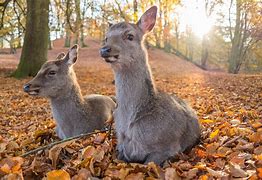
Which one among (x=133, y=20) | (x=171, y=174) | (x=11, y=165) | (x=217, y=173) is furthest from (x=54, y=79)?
(x=133, y=20)

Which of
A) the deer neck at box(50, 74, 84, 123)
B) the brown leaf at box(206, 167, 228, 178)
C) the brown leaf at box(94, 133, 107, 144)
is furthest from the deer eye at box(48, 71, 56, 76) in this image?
the brown leaf at box(206, 167, 228, 178)

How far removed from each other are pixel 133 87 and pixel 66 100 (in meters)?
1.98

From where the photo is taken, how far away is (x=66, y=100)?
5.60 m

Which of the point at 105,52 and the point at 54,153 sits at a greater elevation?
the point at 105,52

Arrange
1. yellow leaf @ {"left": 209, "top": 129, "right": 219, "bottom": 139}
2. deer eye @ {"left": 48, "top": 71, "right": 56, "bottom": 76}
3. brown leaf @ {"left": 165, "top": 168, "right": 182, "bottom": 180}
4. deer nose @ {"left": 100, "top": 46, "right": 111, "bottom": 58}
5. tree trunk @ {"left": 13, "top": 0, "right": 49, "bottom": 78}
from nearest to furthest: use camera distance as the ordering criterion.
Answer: brown leaf @ {"left": 165, "top": 168, "right": 182, "bottom": 180}
deer nose @ {"left": 100, "top": 46, "right": 111, "bottom": 58}
yellow leaf @ {"left": 209, "top": 129, "right": 219, "bottom": 139}
deer eye @ {"left": 48, "top": 71, "right": 56, "bottom": 76}
tree trunk @ {"left": 13, "top": 0, "right": 49, "bottom": 78}

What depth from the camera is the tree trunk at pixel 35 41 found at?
1670cm

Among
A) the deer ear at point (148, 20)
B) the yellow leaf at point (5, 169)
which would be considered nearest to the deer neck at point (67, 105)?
the deer ear at point (148, 20)

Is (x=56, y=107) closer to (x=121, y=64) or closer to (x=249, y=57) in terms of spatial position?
(x=121, y=64)

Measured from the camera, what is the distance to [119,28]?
4047 mm

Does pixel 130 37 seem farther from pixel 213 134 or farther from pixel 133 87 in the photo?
pixel 213 134

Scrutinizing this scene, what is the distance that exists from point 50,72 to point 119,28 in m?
2.12

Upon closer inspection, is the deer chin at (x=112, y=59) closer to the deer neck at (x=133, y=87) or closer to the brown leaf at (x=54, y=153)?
the deer neck at (x=133, y=87)

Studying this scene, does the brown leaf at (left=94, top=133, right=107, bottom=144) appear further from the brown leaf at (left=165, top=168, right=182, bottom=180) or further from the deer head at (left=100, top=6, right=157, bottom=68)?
the brown leaf at (left=165, top=168, right=182, bottom=180)

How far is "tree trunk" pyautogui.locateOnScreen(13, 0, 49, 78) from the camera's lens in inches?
658
